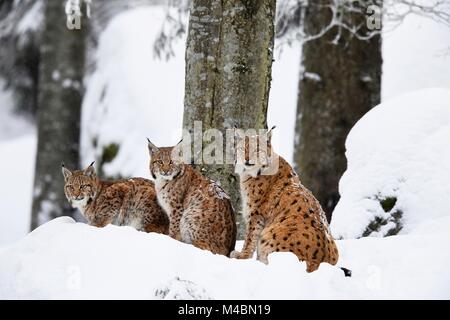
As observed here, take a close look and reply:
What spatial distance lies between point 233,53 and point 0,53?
913cm

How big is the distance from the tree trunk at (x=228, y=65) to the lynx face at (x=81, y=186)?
0.87 meters

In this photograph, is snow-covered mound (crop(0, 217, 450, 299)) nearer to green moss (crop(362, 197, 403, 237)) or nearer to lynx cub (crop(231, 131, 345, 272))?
lynx cub (crop(231, 131, 345, 272))

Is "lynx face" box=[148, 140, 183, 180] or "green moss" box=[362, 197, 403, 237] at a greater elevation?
"lynx face" box=[148, 140, 183, 180]

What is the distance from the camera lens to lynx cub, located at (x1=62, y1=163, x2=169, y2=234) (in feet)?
20.8

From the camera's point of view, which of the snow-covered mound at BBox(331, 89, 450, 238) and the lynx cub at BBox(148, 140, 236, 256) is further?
the snow-covered mound at BBox(331, 89, 450, 238)

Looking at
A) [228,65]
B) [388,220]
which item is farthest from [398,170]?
[228,65]

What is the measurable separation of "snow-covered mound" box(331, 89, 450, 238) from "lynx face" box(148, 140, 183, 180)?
1.73m

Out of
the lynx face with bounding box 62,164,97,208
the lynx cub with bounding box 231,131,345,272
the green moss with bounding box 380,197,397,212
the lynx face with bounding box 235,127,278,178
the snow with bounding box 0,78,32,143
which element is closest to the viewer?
the lynx cub with bounding box 231,131,345,272

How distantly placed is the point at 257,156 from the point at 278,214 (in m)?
0.56

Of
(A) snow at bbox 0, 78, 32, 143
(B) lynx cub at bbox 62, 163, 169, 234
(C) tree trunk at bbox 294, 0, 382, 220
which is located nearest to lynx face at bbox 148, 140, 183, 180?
(B) lynx cub at bbox 62, 163, 169, 234

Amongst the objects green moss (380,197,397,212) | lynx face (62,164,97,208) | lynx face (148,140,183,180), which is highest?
lynx face (148,140,183,180)

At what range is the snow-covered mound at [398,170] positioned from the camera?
22.1ft

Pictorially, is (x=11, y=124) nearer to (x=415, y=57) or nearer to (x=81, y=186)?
(x=415, y=57)
